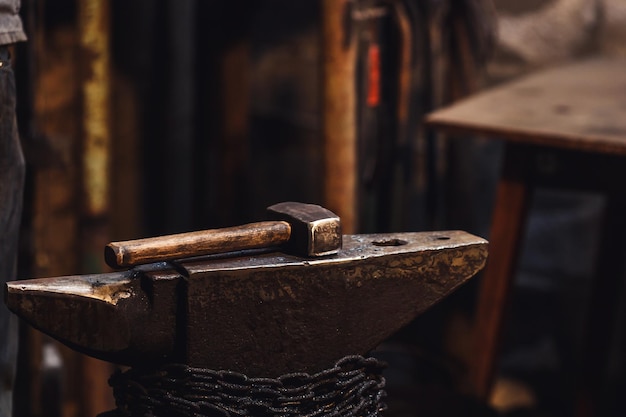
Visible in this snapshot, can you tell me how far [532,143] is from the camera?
2096mm

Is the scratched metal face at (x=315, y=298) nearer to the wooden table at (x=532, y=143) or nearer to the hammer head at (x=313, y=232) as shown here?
the hammer head at (x=313, y=232)

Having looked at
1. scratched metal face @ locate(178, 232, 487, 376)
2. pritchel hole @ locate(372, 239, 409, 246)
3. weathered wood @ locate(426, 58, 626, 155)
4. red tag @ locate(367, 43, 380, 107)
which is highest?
red tag @ locate(367, 43, 380, 107)

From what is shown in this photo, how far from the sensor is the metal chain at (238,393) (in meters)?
1.14

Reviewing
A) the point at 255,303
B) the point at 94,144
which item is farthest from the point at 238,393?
the point at 94,144

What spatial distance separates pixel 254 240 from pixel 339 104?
38.5 inches

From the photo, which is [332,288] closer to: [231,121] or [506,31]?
[231,121]

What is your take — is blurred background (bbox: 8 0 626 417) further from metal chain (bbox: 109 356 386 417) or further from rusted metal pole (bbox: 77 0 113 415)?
metal chain (bbox: 109 356 386 417)

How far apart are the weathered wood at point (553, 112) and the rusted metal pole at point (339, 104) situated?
0.18 m

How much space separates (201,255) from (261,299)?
80 millimetres

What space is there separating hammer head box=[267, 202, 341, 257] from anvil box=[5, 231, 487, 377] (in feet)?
0.04

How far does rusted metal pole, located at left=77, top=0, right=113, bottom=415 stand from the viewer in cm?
216

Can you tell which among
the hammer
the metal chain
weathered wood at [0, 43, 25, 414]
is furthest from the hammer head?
weathered wood at [0, 43, 25, 414]

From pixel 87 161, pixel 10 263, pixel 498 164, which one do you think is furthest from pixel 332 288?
pixel 498 164

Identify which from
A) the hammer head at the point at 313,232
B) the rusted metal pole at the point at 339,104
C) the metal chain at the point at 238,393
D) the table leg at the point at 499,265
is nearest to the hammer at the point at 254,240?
the hammer head at the point at 313,232
